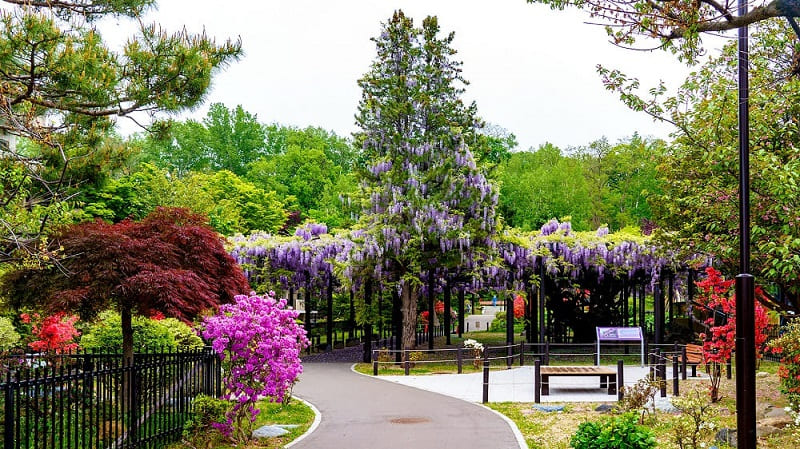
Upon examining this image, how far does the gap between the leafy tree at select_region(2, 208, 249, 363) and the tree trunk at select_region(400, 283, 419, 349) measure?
13802mm

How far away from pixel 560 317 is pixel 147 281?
80.7ft

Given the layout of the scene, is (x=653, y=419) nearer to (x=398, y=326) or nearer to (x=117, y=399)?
(x=117, y=399)

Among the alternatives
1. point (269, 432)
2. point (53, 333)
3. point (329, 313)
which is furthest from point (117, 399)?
point (329, 313)

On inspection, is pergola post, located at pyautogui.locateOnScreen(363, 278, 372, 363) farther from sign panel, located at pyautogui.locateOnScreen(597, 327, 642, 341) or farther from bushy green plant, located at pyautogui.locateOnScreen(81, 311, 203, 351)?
bushy green plant, located at pyautogui.locateOnScreen(81, 311, 203, 351)

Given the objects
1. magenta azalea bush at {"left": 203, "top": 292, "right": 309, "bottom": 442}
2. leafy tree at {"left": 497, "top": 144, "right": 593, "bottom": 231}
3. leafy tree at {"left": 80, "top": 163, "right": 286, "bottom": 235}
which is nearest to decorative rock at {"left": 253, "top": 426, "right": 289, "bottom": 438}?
magenta azalea bush at {"left": 203, "top": 292, "right": 309, "bottom": 442}

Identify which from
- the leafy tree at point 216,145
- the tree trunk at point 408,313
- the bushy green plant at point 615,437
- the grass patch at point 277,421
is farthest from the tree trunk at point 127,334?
the leafy tree at point 216,145

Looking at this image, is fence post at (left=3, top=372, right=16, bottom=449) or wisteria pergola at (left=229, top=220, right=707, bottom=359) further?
wisteria pergola at (left=229, top=220, right=707, bottom=359)

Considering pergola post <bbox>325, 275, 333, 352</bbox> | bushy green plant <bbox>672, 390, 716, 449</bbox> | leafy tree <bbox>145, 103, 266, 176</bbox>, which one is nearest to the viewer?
bushy green plant <bbox>672, 390, 716, 449</bbox>

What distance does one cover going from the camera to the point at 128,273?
34.3 feet

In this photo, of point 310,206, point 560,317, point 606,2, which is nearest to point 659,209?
point 606,2

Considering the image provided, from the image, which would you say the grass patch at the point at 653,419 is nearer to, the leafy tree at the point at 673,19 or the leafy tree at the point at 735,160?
the leafy tree at the point at 735,160

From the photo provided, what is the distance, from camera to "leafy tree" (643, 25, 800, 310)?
1002 centimetres

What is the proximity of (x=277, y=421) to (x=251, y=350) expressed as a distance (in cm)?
256

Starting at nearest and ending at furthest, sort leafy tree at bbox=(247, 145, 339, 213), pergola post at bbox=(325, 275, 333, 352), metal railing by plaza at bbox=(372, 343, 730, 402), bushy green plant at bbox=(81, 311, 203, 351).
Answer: bushy green plant at bbox=(81, 311, 203, 351) < metal railing by plaza at bbox=(372, 343, 730, 402) < pergola post at bbox=(325, 275, 333, 352) < leafy tree at bbox=(247, 145, 339, 213)
